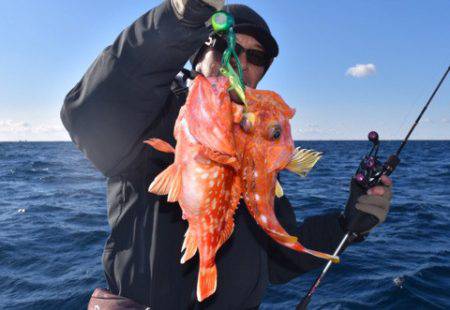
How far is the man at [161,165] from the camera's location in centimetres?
196

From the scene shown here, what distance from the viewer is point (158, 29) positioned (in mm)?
1930

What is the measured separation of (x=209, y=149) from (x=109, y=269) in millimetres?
1463

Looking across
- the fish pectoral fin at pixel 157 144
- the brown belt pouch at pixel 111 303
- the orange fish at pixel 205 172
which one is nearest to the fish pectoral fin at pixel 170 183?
the orange fish at pixel 205 172

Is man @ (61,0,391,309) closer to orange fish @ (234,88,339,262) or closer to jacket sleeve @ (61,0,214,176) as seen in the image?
jacket sleeve @ (61,0,214,176)

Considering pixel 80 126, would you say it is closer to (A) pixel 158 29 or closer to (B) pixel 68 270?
(A) pixel 158 29

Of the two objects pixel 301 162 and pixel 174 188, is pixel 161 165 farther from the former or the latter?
pixel 301 162

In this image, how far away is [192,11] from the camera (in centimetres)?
188

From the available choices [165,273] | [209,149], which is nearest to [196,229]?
[209,149]

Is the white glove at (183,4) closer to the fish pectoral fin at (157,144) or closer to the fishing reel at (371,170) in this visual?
the fish pectoral fin at (157,144)

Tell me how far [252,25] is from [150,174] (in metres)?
1.46

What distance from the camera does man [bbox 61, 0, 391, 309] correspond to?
6.45 feet

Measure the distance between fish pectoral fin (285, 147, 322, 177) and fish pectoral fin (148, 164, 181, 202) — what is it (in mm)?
701

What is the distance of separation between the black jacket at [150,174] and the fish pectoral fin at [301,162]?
0.86 metres

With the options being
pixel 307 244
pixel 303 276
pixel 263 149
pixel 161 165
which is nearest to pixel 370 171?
pixel 307 244
